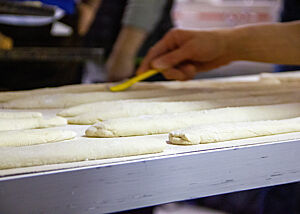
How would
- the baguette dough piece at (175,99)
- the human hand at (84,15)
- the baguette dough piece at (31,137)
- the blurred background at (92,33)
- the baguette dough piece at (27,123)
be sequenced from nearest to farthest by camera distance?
the baguette dough piece at (31,137), the baguette dough piece at (27,123), the baguette dough piece at (175,99), the blurred background at (92,33), the human hand at (84,15)

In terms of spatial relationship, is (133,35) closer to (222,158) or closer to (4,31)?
(4,31)

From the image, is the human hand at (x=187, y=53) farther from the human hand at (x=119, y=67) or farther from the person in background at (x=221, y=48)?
the human hand at (x=119, y=67)

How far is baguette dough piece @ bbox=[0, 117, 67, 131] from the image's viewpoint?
0.78m

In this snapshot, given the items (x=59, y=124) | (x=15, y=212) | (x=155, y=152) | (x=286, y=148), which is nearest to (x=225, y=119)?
(x=286, y=148)

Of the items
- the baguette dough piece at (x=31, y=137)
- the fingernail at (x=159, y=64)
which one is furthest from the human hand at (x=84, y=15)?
the baguette dough piece at (x=31, y=137)

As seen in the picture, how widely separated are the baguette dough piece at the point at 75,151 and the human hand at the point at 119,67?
1439 mm

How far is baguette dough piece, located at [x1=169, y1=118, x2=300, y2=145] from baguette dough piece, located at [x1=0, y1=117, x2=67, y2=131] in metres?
0.31

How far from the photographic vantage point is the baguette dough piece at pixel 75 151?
1.90 ft

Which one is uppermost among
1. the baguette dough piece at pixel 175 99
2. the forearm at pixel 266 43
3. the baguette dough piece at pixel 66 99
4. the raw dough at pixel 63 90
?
the forearm at pixel 266 43

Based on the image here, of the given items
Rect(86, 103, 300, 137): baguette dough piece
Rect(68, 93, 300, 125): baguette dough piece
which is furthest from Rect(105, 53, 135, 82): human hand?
Rect(86, 103, 300, 137): baguette dough piece

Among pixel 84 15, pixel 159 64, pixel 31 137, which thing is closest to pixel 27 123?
pixel 31 137

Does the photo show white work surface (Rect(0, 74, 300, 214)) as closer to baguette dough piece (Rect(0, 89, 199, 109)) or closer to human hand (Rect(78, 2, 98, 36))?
baguette dough piece (Rect(0, 89, 199, 109))

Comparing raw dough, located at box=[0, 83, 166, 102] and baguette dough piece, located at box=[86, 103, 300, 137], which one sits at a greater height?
baguette dough piece, located at box=[86, 103, 300, 137]

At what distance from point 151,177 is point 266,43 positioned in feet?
2.97
